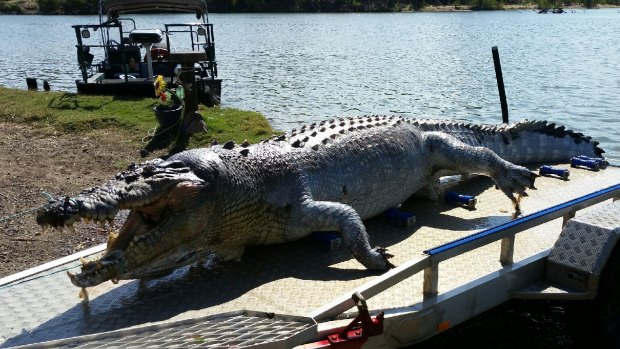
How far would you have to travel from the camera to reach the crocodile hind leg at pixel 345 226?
170 inches

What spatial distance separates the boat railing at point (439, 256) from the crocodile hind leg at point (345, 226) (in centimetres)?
66

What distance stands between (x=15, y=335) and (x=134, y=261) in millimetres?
810

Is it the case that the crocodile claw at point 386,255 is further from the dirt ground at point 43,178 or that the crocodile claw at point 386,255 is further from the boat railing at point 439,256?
the dirt ground at point 43,178

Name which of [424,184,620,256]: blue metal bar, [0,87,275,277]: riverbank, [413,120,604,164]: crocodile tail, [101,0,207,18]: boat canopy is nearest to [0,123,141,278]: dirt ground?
[0,87,275,277]: riverbank

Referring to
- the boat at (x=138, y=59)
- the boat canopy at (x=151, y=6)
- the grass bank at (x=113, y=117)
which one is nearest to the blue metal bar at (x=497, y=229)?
the grass bank at (x=113, y=117)

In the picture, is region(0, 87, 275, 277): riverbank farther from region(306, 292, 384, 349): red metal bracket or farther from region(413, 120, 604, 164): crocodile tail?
region(413, 120, 604, 164): crocodile tail

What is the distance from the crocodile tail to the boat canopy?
10721mm

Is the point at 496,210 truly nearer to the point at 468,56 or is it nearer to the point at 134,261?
the point at 134,261

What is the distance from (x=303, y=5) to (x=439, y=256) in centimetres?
9405

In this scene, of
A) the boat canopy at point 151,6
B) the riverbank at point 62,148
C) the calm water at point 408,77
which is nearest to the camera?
the riverbank at point 62,148

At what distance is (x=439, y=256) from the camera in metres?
3.52

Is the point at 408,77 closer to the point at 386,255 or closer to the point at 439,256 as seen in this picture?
the point at 386,255

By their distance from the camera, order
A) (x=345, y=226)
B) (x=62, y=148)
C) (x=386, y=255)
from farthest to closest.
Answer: (x=62, y=148), (x=345, y=226), (x=386, y=255)

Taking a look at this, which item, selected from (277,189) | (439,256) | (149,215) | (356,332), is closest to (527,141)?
(277,189)
